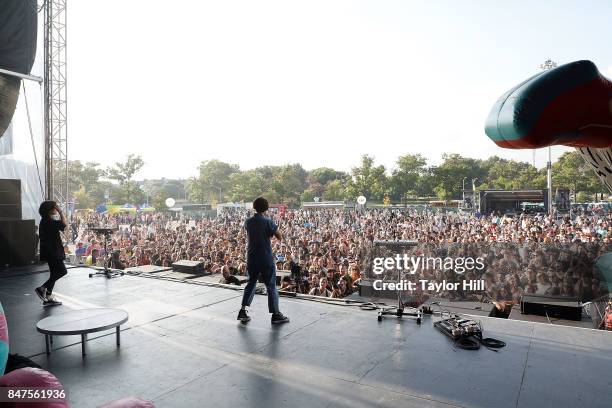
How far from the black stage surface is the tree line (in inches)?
1484

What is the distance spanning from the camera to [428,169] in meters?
47.8

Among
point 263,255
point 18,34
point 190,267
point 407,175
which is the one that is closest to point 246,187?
point 407,175

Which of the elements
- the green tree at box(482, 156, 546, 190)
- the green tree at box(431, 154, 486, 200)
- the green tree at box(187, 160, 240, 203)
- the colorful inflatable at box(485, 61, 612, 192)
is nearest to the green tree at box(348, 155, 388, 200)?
the green tree at box(431, 154, 486, 200)

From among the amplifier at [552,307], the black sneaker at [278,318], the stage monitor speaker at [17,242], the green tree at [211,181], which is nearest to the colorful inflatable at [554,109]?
the black sneaker at [278,318]

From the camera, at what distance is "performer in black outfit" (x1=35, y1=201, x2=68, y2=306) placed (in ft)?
15.4

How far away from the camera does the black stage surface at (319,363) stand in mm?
2426

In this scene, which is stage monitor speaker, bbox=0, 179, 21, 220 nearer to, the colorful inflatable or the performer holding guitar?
the performer holding guitar

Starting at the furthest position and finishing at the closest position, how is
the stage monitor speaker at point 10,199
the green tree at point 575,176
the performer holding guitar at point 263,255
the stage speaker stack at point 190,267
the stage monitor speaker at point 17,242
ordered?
1. the green tree at point 575,176
2. the stage monitor speaker at point 10,199
3. the stage monitor speaker at point 17,242
4. the stage speaker stack at point 190,267
5. the performer holding guitar at point 263,255

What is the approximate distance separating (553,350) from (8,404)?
139 inches

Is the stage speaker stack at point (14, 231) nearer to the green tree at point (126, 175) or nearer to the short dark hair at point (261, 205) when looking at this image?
the short dark hair at point (261, 205)

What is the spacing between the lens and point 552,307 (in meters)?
4.63

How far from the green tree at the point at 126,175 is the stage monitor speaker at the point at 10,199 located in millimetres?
41125

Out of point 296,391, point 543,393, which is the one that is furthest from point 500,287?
point 296,391

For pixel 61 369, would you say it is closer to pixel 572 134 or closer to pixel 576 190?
pixel 572 134
